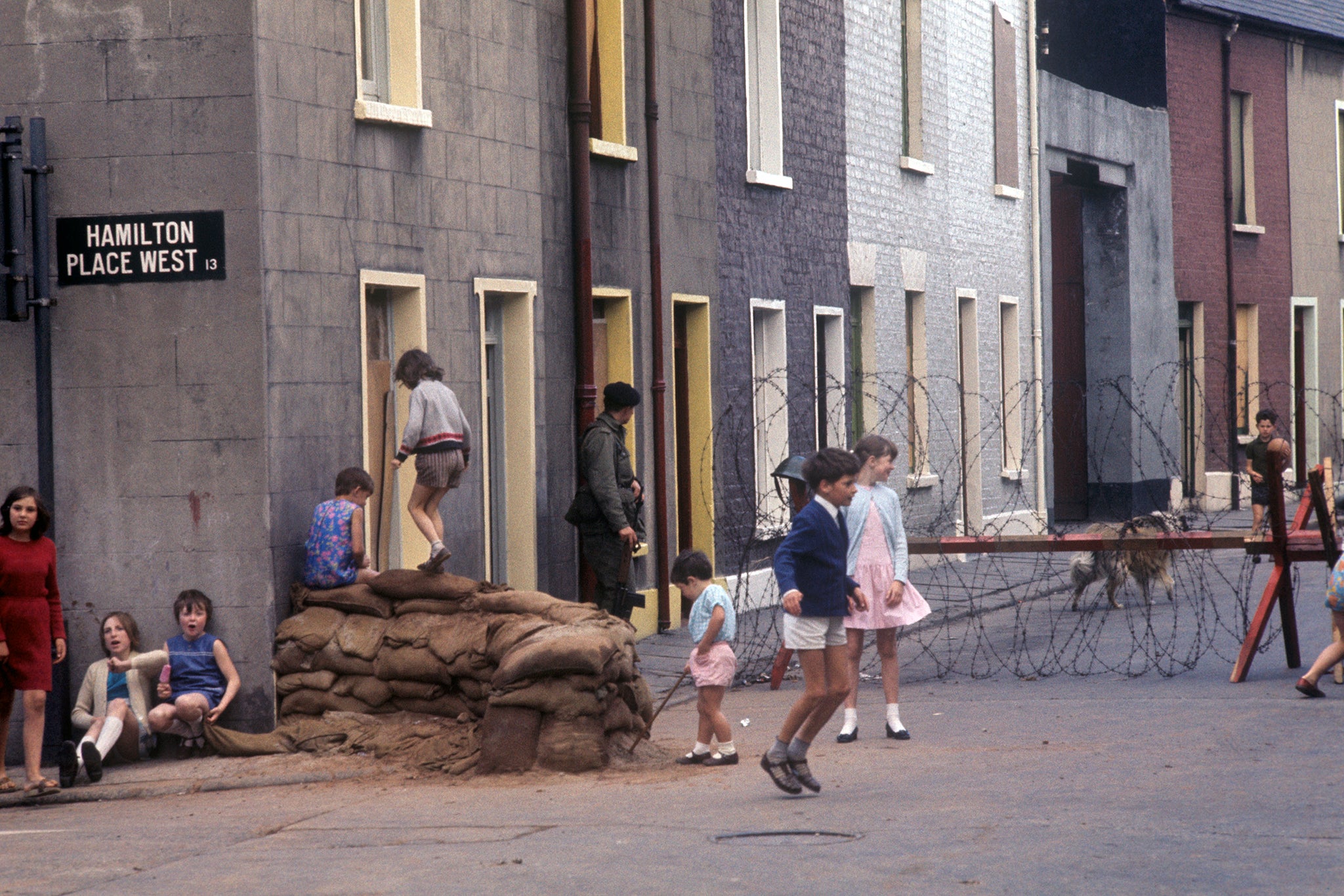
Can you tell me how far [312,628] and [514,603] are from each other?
1.17 metres

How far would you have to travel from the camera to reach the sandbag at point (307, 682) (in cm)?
1141

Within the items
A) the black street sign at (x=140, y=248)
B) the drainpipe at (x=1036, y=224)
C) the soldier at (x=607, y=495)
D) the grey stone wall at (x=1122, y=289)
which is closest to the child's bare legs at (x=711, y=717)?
the black street sign at (x=140, y=248)

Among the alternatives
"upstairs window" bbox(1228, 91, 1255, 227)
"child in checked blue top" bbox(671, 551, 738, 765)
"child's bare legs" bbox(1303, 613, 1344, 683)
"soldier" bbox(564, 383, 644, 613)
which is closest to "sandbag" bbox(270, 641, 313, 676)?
"child in checked blue top" bbox(671, 551, 738, 765)

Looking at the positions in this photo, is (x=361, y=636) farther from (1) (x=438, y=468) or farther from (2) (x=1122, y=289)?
(2) (x=1122, y=289)

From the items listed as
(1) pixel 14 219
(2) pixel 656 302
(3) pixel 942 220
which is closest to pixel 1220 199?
(3) pixel 942 220

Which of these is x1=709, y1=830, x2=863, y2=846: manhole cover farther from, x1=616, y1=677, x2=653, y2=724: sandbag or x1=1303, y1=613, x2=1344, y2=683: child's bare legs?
x1=1303, y1=613, x2=1344, y2=683: child's bare legs

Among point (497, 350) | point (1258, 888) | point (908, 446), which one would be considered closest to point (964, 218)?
point (908, 446)

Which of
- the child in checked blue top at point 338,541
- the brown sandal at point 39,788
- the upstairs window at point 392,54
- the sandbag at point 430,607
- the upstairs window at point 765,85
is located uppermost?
the upstairs window at point 765,85

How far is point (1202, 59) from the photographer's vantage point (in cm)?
3372

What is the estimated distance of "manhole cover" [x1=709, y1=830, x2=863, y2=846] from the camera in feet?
26.6

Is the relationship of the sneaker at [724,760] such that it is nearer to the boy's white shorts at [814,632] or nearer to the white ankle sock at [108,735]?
the boy's white shorts at [814,632]

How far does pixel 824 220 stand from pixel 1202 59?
14.6m

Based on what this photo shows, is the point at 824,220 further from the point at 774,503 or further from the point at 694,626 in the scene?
the point at 694,626

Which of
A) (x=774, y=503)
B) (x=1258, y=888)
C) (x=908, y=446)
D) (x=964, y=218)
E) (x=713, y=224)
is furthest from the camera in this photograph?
(x=964, y=218)
